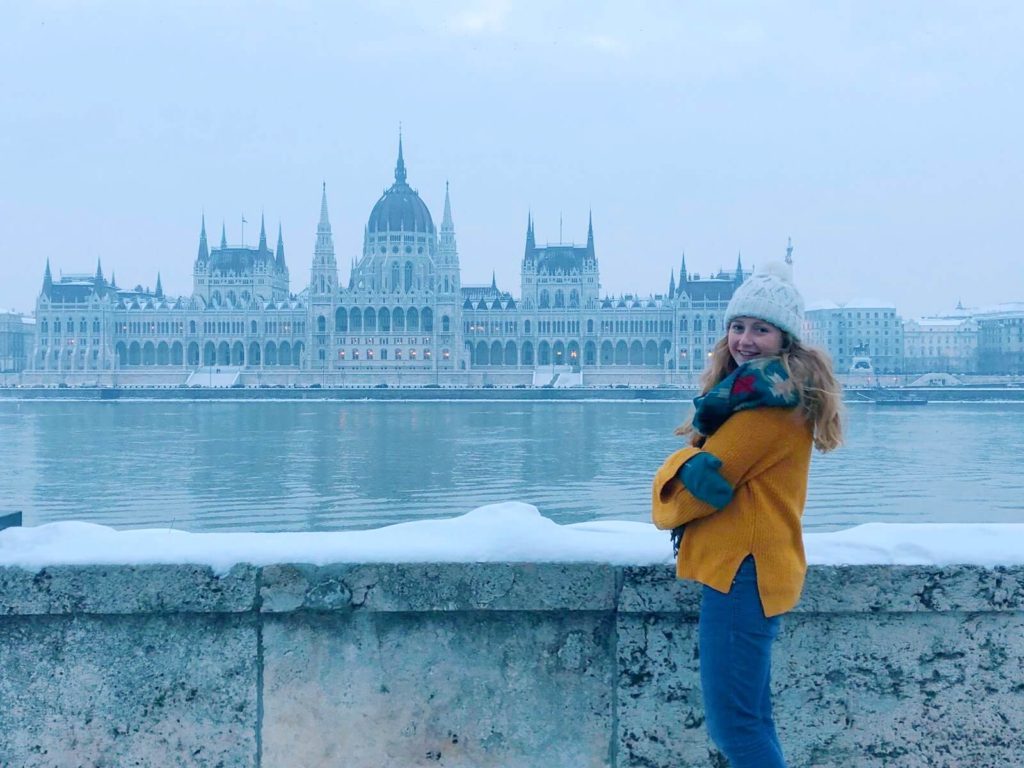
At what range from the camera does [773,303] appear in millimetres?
2516

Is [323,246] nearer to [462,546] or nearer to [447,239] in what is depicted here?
[447,239]

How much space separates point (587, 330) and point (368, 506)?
70289 millimetres

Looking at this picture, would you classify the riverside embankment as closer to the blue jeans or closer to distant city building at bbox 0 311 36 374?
distant city building at bbox 0 311 36 374

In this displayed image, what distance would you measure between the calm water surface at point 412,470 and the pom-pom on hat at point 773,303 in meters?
4.90

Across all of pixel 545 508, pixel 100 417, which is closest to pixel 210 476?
pixel 545 508

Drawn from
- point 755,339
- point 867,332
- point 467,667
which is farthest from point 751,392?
point 867,332

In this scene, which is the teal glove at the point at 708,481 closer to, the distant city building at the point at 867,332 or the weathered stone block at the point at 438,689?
the weathered stone block at the point at 438,689

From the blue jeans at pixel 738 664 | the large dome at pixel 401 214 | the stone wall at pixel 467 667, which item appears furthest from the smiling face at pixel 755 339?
the large dome at pixel 401 214

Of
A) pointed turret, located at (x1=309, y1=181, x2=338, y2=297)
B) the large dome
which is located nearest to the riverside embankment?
pointed turret, located at (x1=309, y1=181, x2=338, y2=297)

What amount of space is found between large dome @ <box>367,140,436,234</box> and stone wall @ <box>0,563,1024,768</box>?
294ft

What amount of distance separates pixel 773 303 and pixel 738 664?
882mm

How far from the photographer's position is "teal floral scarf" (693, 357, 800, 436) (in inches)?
90.9

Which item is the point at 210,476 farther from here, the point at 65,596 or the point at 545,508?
the point at 65,596

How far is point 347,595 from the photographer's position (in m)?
2.74
